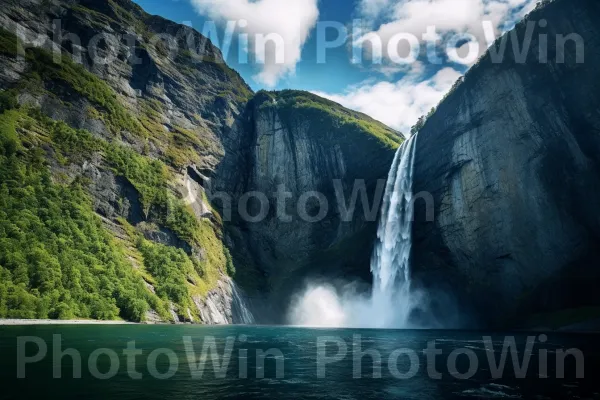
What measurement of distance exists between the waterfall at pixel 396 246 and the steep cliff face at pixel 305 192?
8263mm

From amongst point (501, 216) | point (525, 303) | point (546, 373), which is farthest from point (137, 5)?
point (546, 373)

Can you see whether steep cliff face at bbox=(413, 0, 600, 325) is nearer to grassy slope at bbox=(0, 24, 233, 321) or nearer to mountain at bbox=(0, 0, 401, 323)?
mountain at bbox=(0, 0, 401, 323)

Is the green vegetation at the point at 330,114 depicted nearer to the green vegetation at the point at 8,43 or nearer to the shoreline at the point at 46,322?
the green vegetation at the point at 8,43

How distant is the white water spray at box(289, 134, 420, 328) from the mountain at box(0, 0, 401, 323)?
23.4ft

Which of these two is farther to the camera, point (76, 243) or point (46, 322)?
point (76, 243)

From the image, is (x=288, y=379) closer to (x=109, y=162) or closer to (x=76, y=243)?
(x=76, y=243)

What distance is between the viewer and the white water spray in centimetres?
6906

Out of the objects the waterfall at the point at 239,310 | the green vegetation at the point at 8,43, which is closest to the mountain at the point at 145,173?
the green vegetation at the point at 8,43

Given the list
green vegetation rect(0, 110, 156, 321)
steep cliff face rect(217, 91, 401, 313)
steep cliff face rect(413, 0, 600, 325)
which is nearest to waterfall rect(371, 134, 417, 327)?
steep cliff face rect(413, 0, 600, 325)

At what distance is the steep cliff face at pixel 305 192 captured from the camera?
9150cm

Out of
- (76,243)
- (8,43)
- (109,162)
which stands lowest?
(76,243)

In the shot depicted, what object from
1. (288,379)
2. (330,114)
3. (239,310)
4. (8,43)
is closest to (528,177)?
(288,379)

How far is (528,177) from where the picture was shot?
5516 cm

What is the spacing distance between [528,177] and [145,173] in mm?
75147
